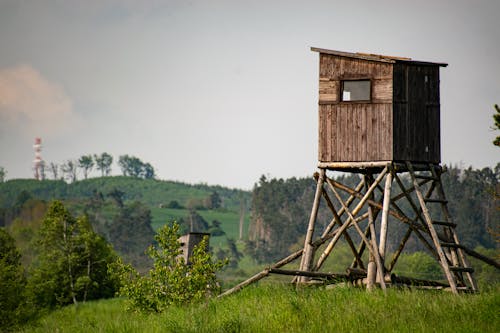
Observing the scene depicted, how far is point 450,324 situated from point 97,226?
12407 cm

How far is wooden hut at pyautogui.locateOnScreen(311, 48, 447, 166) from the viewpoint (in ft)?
90.8

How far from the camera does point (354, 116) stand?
92.1ft

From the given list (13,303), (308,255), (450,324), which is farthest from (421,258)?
(450,324)

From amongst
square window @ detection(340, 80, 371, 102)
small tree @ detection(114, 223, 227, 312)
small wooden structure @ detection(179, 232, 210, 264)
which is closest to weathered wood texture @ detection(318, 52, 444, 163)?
square window @ detection(340, 80, 371, 102)

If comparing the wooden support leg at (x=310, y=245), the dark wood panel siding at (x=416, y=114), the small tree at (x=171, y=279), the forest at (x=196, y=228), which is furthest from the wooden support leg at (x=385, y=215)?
the forest at (x=196, y=228)

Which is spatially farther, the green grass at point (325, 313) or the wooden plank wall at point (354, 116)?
the wooden plank wall at point (354, 116)

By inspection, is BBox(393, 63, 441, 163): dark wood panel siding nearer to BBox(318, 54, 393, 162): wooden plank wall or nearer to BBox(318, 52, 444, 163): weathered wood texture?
BBox(318, 52, 444, 163): weathered wood texture

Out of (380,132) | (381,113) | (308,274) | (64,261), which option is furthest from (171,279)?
(64,261)

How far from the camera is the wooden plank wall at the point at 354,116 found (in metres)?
27.7

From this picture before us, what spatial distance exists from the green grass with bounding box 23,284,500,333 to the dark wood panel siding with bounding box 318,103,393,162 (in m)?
4.51

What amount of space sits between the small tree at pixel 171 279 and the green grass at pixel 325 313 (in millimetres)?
512

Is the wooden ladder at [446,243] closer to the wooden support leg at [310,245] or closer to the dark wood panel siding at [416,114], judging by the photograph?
the dark wood panel siding at [416,114]

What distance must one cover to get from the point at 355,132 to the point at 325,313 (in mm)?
7284

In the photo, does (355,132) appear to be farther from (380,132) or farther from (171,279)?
(171,279)
